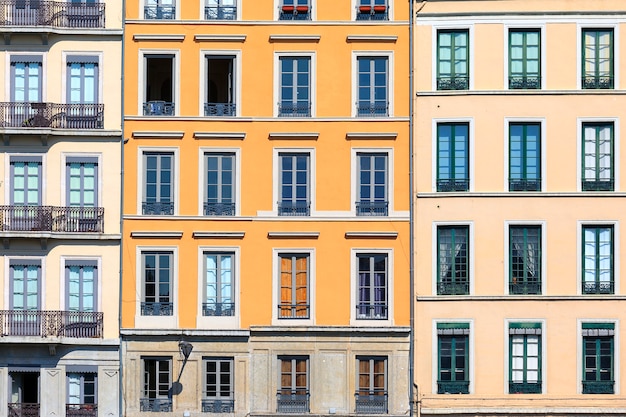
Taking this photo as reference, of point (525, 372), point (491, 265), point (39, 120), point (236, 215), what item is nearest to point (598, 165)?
point (491, 265)

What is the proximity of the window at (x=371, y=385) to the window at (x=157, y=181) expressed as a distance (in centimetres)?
845

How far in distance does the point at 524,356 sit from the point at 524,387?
40.3 inches

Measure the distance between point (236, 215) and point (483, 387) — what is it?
10052mm

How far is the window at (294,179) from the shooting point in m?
37.6

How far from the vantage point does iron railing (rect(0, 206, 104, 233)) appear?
37250mm

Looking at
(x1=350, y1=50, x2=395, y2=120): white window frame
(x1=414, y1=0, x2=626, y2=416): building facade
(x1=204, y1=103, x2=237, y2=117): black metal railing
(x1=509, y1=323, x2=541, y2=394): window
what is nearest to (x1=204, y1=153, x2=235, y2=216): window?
(x1=204, y1=103, x2=237, y2=117): black metal railing

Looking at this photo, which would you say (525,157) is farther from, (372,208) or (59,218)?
(59,218)

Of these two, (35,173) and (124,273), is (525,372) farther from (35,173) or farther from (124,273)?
(35,173)

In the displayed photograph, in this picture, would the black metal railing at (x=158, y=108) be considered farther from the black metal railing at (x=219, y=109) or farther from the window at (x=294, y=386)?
the window at (x=294, y=386)

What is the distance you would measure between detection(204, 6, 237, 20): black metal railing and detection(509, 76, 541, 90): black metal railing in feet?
31.8

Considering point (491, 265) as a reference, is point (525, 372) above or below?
below

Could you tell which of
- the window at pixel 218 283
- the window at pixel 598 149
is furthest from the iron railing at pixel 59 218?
the window at pixel 598 149

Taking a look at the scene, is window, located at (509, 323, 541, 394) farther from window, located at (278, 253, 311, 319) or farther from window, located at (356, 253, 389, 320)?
window, located at (278, 253, 311, 319)

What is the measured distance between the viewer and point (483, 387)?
3697cm
